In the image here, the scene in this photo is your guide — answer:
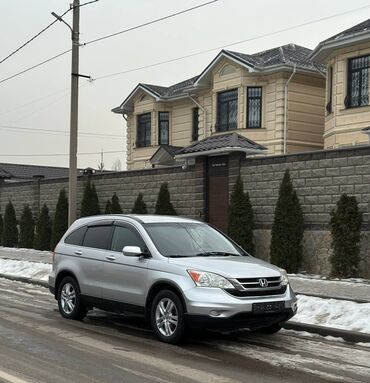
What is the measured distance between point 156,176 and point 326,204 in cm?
669

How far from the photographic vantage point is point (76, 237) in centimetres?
983

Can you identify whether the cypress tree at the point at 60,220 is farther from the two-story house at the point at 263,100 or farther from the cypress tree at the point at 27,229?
the two-story house at the point at 263,100

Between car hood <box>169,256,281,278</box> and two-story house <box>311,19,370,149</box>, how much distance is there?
1232 centimetres

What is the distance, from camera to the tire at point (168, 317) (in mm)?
7414

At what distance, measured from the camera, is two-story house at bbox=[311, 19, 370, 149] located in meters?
19.1

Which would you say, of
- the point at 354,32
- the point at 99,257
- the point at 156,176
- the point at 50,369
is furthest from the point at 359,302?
the point at 354,32

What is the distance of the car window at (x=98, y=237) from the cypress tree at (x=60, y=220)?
1289 cm

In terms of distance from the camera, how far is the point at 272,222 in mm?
15023

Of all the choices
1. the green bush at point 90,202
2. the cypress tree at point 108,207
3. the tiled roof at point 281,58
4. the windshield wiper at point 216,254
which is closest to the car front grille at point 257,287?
the windshield wiper at point 216,254

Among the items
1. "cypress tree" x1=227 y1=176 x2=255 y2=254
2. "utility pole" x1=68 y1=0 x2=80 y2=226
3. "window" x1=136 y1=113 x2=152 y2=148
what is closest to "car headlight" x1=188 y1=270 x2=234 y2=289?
"cypress tree" x1=227 y1=176 x2=255 y2=254

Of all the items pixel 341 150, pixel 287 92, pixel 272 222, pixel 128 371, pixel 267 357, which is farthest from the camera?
pixel 287 92

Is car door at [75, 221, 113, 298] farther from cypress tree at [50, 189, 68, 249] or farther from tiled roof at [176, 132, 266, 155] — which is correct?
cypress tree at [50, 189, 68, 249]

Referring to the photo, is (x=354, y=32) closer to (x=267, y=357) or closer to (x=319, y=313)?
(x=319, y=313)

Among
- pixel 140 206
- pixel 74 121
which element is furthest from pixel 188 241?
pixel 140 206
